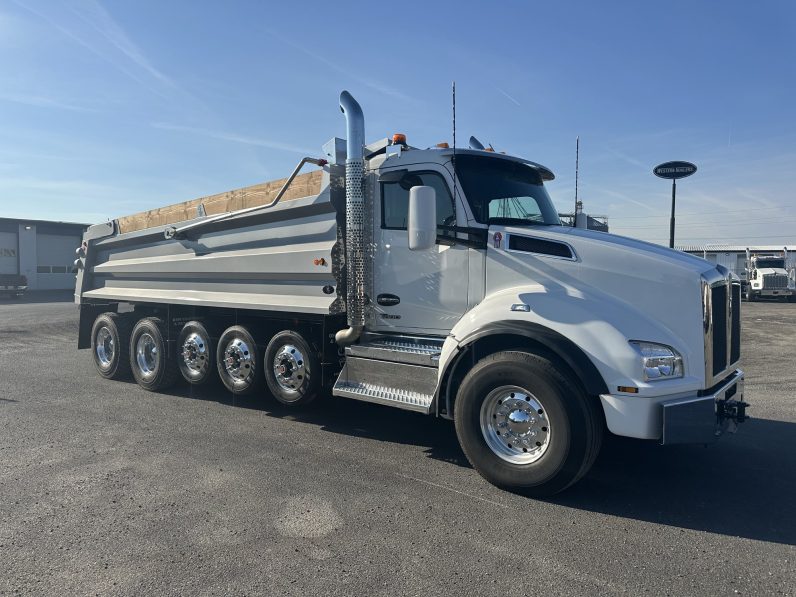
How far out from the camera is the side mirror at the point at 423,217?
4684mm

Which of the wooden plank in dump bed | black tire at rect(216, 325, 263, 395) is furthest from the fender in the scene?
black tire at rect(216, 325, 263, 395)


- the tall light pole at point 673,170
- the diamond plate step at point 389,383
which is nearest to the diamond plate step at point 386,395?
the diamond plate step at point 389,383

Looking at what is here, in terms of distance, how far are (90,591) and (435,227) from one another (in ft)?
10.8

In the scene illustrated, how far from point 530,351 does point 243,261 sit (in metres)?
4.03

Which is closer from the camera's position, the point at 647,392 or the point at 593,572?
the point at 593,572

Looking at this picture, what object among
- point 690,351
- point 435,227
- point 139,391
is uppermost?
point 435,227

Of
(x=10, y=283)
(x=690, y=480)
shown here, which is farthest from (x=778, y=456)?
(x=10, y=283)

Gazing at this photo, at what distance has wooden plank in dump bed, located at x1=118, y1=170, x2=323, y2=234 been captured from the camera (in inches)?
247

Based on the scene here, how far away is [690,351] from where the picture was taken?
4164 millimetres

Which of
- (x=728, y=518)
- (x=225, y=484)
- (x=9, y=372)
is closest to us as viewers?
(x=728, y=518)

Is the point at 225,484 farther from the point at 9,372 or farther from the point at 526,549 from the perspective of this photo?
the point at 9,372

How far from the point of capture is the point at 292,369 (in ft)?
21.2

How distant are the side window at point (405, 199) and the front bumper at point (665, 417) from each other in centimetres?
213

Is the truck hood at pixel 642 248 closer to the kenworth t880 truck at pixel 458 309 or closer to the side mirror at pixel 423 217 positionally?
the kenworth t880 truck at pixel 458 309
